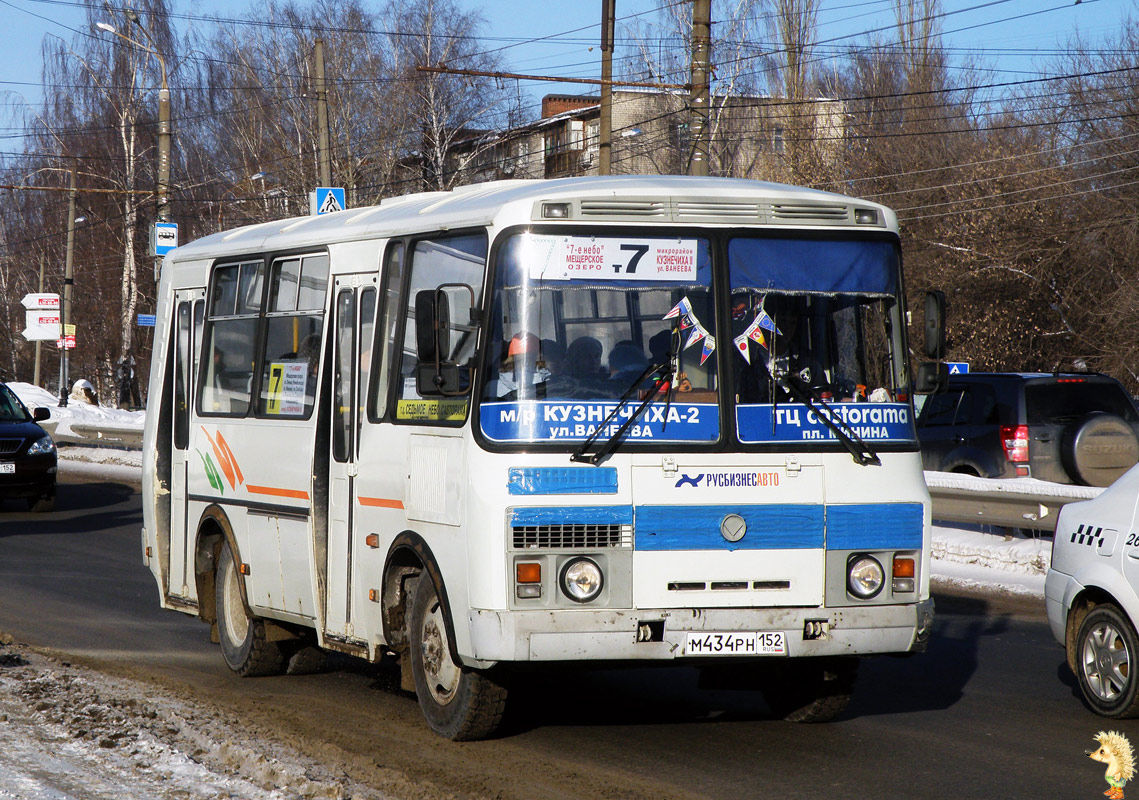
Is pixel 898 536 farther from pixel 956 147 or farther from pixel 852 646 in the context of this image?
pixel 956 147

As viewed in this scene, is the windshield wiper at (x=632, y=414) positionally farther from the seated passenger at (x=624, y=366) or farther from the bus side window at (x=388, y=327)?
the bus side window at (x=388, y=327)

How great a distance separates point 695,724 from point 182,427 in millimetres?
4360

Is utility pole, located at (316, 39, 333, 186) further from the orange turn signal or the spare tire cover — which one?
the orange turn signal

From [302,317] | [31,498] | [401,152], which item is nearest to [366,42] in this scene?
[401,152]

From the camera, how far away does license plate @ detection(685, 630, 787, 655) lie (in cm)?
650

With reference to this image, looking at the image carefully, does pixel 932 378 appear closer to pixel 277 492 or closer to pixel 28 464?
pixel 277 492

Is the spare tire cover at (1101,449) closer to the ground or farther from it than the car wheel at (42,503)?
farther from it

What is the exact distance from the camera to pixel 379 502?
7.50 metres

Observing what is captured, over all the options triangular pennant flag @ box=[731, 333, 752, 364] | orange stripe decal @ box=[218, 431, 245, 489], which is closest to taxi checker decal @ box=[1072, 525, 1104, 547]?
triangular pennant flag @ box=[731, 333, 752, 364]

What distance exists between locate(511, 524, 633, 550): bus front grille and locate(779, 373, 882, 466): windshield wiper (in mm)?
1028

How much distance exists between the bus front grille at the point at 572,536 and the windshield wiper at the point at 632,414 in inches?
11.7

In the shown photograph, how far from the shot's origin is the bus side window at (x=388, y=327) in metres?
7.56

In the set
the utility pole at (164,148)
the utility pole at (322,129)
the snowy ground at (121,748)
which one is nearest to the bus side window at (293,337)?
the snowy ground at (121,748)

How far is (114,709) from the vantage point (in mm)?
7344
